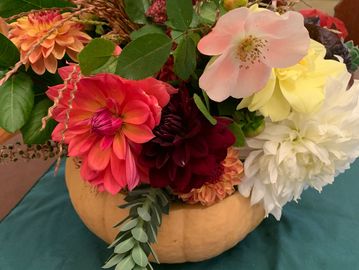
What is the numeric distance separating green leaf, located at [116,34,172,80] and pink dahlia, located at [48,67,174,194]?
0.10ft

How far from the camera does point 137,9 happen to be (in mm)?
462

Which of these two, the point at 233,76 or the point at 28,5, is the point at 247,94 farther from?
the point at 28,5

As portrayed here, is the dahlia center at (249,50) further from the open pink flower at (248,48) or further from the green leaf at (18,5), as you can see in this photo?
the green leaf at (18,5)

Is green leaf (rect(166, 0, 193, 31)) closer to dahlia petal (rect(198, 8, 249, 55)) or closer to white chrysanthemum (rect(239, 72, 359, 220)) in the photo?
dahlia petal (rect(198, 8, 249, 55))

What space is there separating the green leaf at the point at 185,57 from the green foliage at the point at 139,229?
0.15m

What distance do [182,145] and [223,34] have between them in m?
0.12

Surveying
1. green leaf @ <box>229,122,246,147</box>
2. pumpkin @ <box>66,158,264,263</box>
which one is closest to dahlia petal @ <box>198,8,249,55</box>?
green leaf @ <box>229,122,246,147</box>

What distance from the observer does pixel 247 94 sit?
43cm

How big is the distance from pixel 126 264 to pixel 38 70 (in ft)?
0.76

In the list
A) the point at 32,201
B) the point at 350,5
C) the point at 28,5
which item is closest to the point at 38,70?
the point at 28,5

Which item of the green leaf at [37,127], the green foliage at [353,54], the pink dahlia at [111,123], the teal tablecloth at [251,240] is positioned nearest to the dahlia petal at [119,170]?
the pink dahlia at [111,123]

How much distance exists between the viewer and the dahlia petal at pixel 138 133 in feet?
1.44

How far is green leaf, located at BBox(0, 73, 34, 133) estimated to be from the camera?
18.0 inches

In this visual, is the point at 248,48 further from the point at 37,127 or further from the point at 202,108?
the point at 37,127
